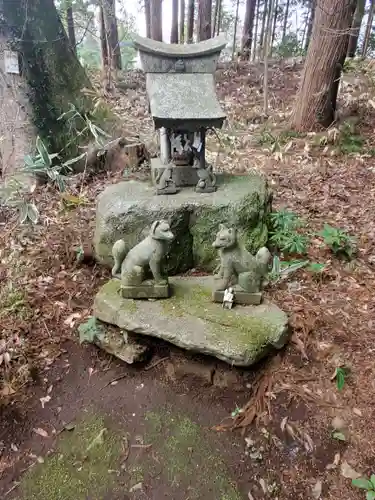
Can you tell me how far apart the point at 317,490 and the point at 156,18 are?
11.7 m

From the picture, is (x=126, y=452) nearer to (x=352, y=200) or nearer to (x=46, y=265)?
(x=46, y=265)

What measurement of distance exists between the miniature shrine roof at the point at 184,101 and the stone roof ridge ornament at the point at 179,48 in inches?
7.6

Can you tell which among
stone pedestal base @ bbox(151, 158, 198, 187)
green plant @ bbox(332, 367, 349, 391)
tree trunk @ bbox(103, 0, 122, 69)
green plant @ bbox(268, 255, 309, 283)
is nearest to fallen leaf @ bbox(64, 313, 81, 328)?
stone pedestal base @ bbox(151, 158, 198, 187)

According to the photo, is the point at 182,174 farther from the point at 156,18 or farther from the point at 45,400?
the point at 156,18

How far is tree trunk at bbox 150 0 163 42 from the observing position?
10695 millimetres

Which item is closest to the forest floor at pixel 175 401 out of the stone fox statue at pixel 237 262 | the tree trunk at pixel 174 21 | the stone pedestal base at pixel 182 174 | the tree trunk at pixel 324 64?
the stone fox statue at pixel 237 262

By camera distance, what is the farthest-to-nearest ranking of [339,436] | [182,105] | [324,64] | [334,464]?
[324,64] < [182,105] < [339,436] < [334,464]

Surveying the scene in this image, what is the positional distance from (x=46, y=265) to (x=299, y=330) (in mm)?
2868

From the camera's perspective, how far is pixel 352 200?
5.92 meters

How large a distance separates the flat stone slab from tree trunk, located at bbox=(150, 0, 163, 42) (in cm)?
987

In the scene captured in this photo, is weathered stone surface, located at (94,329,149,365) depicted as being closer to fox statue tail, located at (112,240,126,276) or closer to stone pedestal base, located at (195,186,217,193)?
fox statue tail, located at (112,240,126,276)

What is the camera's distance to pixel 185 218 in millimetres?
4266

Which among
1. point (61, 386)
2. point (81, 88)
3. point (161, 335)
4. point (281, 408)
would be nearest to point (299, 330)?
point (281, 408)

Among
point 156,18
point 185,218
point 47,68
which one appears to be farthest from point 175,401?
point 156,18
